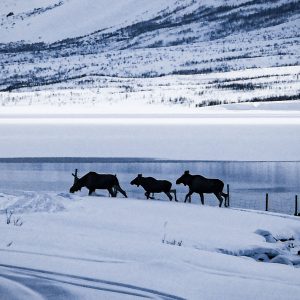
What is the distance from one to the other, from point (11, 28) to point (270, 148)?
164 meters

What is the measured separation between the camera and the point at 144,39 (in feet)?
471

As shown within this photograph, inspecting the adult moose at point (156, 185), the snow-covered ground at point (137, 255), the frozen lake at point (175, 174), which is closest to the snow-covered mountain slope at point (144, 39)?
the frozen lake at point (175, 174)

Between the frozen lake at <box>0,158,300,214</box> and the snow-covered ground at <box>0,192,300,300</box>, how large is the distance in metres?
5.22

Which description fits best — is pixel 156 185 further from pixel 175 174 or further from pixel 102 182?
pixel 175 174

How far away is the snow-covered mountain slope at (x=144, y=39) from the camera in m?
109

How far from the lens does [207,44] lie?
130 meters

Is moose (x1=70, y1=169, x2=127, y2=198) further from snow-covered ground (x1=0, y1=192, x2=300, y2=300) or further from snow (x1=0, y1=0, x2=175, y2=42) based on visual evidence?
snow (x1=0, y1=0, x2=175, y2=42)

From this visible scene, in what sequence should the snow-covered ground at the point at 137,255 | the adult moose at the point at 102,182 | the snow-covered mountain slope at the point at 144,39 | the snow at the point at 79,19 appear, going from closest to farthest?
the snow-covered ground at the point at 137,255
the adult moose at the point at 102,182
the snow-covered mountain slope at the point at 144,39
the snow at the point at 79,19

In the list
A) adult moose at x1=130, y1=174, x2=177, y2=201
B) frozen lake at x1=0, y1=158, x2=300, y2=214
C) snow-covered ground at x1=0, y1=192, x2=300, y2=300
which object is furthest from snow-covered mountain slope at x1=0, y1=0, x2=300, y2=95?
snow-covered ground at x1=0, y1=192, x2=300, y2=300

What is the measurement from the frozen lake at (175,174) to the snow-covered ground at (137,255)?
17.1ft

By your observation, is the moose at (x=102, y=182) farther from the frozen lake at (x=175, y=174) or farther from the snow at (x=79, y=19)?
the snow at (x=79, y=19)

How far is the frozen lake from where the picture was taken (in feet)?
56.8

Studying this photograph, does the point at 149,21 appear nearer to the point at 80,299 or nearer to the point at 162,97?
the point at 162,97

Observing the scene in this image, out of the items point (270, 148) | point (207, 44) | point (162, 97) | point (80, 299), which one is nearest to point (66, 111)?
point (162, 97)
